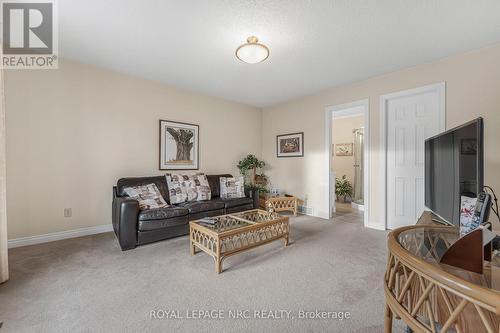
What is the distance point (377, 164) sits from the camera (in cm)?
360

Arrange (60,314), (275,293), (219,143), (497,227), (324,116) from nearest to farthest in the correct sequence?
(60,314) < (275,293) < (497,227) < (324,116) < (219,143)

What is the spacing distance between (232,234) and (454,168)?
6.05ft

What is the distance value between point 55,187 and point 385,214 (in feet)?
15.8

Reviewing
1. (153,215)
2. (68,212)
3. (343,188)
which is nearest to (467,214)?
(153,215)

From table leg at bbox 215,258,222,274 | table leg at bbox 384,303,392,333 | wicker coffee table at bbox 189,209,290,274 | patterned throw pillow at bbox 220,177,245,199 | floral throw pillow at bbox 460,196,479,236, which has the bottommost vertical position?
table leg at bbox 215,258,222,274

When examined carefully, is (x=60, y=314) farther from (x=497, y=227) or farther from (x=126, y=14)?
(x=497, y=227)

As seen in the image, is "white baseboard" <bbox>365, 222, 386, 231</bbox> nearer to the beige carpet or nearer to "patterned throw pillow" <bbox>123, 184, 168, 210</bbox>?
the beige carpet

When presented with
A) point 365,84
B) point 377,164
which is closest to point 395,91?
point 365,84

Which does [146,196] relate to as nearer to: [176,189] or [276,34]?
[176,189]

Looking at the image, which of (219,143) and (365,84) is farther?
(219,143)

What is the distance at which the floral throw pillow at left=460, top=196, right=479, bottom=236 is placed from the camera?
1119 millimetres

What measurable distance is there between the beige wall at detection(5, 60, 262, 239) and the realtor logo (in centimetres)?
14

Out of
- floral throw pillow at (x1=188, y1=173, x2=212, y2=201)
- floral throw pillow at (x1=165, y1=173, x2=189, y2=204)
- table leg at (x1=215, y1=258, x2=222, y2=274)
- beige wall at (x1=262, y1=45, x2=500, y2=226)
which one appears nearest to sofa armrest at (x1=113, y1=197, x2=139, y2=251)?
floral throw pillow at (x1=165, y1=173, x2=189, y2=204)

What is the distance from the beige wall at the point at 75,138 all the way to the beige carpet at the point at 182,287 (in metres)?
0.53
